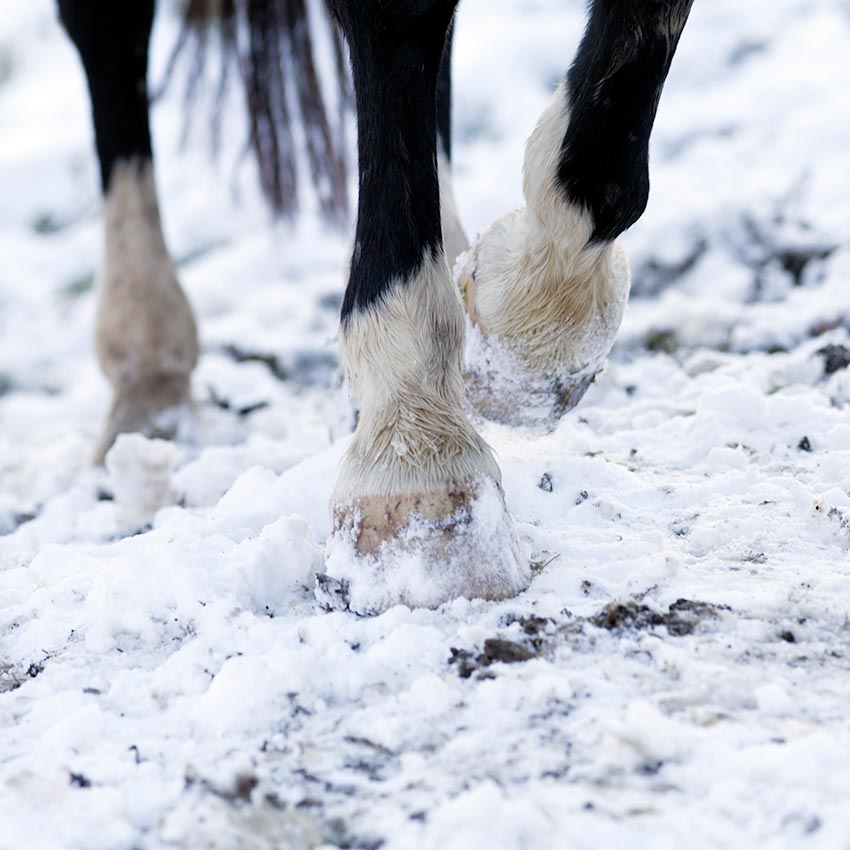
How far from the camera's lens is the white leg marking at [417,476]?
1.29 m

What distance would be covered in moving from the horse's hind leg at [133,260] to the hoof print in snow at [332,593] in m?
1.43

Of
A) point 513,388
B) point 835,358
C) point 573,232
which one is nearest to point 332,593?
point 513,388

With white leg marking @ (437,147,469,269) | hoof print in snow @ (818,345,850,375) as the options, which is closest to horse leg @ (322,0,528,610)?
white leg marking @ (437,147,469,269)

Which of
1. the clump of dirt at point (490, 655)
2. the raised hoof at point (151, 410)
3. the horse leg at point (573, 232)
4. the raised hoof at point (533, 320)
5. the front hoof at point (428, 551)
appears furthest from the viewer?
Answer: the raised hoof at point (151, 410)

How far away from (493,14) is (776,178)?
267 cm

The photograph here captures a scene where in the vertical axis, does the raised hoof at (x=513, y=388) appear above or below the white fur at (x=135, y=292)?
below

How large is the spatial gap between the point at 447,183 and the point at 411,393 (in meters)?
0.99

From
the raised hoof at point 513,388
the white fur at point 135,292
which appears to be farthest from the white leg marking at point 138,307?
the raised hoof at point 513,388

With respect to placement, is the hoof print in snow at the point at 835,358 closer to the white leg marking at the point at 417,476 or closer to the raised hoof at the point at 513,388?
the raised hoof at the point at 513,388

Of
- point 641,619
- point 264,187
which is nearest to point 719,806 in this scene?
point 641,619

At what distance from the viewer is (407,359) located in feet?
4.58

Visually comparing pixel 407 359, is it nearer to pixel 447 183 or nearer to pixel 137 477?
pixel 137 477

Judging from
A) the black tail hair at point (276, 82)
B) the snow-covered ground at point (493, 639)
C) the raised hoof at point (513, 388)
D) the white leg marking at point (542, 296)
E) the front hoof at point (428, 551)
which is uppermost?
the black tail hair at point (276, 82)

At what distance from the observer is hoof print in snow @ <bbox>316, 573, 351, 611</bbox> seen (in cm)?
131
